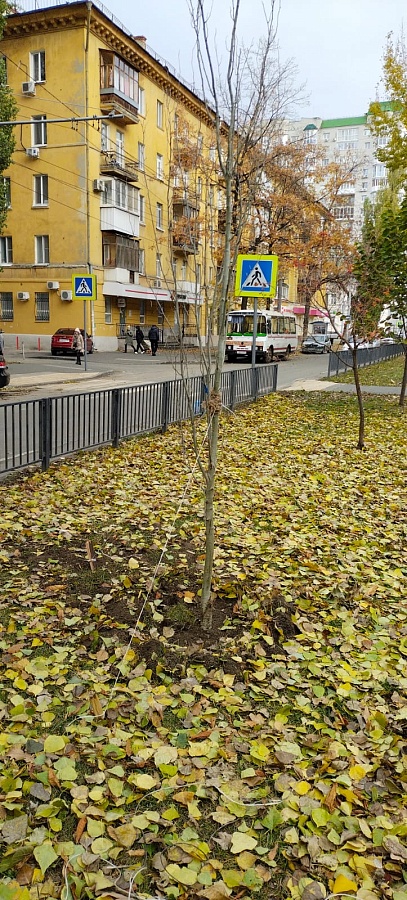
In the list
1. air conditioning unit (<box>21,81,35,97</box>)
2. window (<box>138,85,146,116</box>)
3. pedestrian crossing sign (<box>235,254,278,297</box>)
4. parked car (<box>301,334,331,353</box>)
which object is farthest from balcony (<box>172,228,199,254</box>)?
parked car (<box>301,334,331,353</box>)

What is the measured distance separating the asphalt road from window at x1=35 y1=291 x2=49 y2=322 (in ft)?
13.2

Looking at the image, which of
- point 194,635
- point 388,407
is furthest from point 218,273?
point 388,407

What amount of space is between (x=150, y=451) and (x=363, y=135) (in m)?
120

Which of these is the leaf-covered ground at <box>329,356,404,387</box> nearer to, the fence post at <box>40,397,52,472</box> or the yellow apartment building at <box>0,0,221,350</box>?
the yellow apartment building at <box>0,0,221,350</box>

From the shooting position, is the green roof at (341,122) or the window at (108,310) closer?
the window at (108,310)

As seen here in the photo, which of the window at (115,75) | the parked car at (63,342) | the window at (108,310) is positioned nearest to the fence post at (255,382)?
the parked car at (63,342)

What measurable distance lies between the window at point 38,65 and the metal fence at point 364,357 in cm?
2235

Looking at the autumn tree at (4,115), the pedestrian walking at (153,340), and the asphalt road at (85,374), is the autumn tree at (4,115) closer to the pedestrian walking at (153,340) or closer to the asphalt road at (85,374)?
the asphalt road at (85,374)

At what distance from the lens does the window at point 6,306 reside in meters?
39.1

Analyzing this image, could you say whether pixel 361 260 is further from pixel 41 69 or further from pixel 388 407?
pixel 41 69

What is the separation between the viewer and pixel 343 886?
2377 millimetres

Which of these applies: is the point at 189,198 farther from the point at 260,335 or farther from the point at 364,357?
the point at 260,335

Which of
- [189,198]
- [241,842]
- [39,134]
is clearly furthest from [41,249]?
[241,842]

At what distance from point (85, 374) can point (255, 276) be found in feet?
37.7
